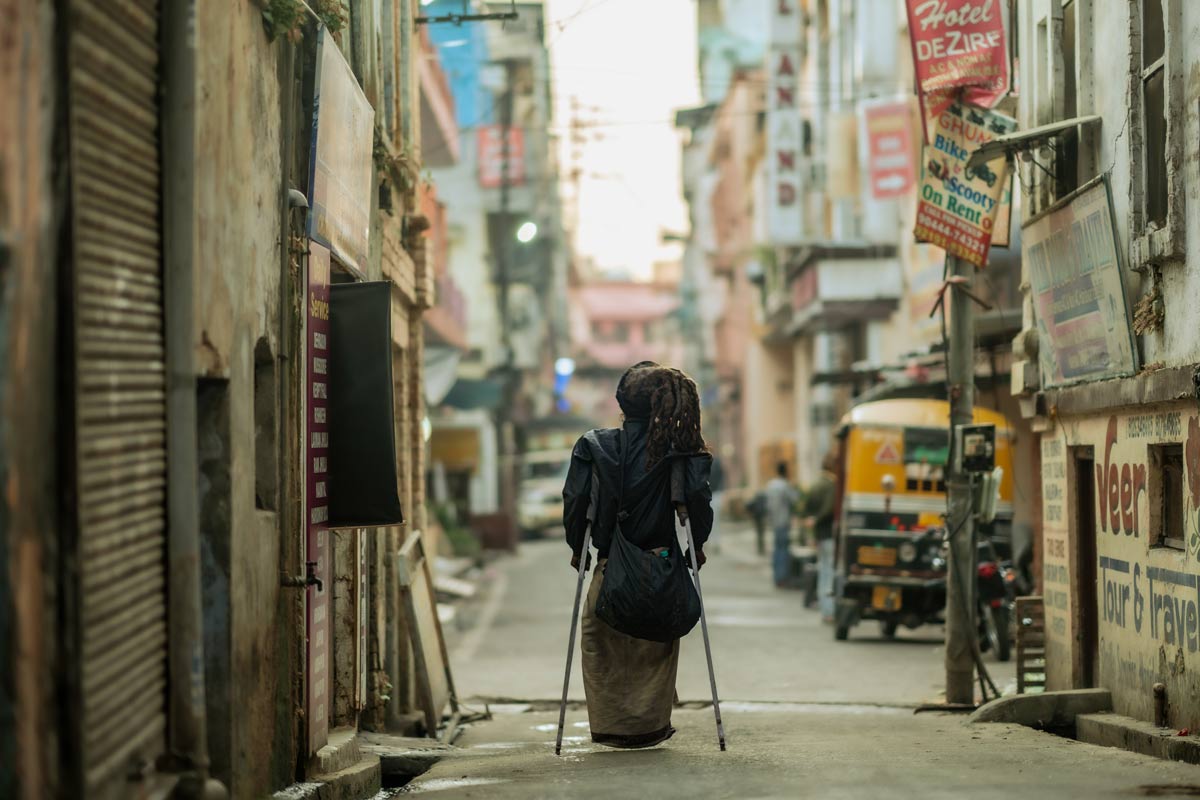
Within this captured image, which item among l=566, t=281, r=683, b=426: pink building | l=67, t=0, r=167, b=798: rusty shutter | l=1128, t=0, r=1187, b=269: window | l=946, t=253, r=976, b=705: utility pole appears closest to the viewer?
l=67, t=0, r=167, b=798: rusty shutter

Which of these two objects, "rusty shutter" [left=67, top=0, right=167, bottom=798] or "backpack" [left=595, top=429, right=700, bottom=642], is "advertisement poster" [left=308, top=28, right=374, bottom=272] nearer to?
"backpack" [left=595, top=429, right=700, bottom=642]

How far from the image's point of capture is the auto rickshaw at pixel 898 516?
18.5m

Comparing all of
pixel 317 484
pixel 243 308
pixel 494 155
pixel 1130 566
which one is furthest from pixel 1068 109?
pixel 494 155

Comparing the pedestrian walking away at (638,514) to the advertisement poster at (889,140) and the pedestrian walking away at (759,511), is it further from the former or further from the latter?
the pedestrian walking away at (759,511)

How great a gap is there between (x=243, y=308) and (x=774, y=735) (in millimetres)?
4990

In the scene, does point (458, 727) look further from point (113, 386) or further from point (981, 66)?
point (113, 386)

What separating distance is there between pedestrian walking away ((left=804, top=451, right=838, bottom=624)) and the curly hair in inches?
479

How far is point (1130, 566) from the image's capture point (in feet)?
35.8

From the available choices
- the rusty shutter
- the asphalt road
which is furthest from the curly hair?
the asphalt road

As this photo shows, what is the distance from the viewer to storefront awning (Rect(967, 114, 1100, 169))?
11609 mm

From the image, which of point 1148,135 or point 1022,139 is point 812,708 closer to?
point 1022,139

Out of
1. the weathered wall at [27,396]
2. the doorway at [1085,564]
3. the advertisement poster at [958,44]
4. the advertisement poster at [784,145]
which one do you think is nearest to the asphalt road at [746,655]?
the doorway at [1085,564]

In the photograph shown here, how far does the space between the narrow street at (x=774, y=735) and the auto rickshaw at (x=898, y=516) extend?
507mm

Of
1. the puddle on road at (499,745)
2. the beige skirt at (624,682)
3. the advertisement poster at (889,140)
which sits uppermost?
the advertisement poster at (889,140)
